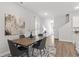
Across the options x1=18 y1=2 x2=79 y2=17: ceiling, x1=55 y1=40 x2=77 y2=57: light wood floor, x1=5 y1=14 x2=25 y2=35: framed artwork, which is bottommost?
x1=55 y1=40 x2=77 y2=57: light wood floor

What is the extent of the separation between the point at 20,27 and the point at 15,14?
0.86m

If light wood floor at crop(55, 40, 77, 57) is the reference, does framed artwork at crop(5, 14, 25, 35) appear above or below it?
above

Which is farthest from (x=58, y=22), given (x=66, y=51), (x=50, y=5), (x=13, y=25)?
(x=13, y=25)

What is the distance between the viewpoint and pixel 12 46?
11.1ft

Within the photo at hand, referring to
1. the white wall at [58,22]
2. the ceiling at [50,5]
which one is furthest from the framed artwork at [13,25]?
the white wall at [58,22]

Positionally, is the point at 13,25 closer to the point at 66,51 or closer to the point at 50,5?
the point at 50,5

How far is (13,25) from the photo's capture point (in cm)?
547

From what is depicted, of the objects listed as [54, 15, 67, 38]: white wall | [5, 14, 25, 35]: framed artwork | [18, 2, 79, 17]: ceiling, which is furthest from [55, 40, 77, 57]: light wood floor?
[54, 15, 67, 38]: white wall

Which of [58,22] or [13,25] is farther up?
Answer: [58,22]

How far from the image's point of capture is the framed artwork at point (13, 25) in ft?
16.5

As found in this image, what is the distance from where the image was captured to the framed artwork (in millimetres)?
5043

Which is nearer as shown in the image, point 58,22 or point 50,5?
point 50,5

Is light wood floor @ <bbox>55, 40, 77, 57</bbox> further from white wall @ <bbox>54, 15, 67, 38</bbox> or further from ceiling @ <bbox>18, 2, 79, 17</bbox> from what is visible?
white wall @ <bbox>54, 15, 67, 38</bbox>

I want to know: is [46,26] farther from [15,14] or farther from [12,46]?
[12,46]
